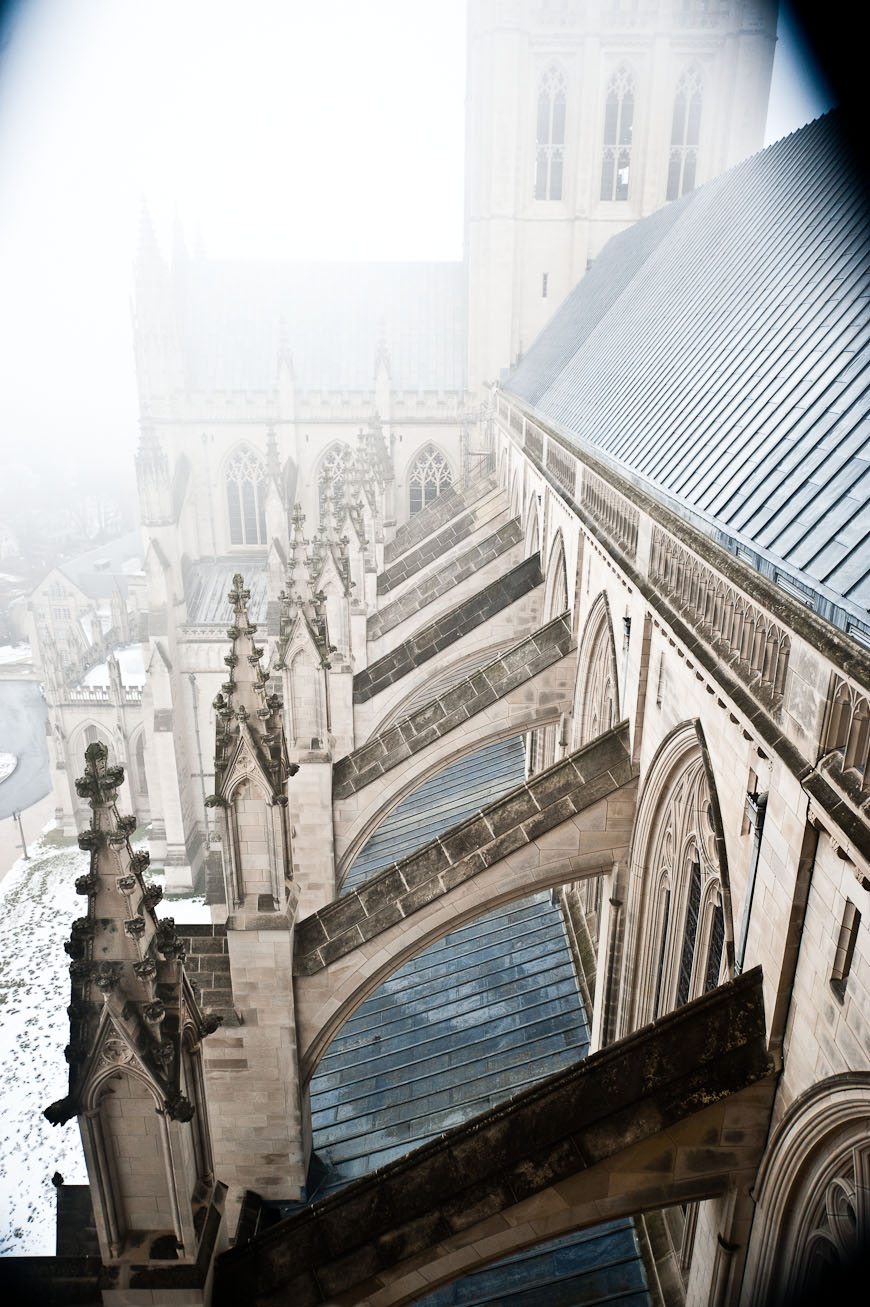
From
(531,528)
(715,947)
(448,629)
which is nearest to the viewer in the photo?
(715,947)

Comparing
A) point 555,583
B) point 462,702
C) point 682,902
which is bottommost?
point 682,902

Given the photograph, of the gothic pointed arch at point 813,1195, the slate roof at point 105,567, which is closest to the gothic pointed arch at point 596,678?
the gothic pointed arch at point 813,1195

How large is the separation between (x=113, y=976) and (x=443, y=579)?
12791mm

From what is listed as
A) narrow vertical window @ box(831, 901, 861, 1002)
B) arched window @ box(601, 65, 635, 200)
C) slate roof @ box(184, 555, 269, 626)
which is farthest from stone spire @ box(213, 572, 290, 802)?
arched window @ box(601, 65, 635, 200)

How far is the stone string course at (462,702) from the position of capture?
10773 mm

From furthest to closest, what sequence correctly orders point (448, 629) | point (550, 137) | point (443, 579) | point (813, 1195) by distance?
point (550, 137), point (443, 579), point (448, 629), point (813, 1195)

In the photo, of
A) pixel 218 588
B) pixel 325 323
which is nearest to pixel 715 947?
pixel 218 588

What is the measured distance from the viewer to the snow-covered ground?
14.6 metres

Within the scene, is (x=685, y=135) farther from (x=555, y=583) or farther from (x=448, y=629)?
(x=448, y=629)

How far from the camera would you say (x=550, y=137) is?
24.8 metres

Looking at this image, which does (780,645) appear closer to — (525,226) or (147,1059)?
(147,1059)

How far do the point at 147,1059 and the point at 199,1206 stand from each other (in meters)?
1.17

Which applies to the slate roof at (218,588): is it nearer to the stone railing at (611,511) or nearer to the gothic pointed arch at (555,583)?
the gothic pointed arch at (555,583)

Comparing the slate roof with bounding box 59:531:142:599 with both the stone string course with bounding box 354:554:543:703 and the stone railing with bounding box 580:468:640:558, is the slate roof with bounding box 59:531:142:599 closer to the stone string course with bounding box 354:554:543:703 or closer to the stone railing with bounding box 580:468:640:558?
the stone string course with bounding box 354:554:543:703
